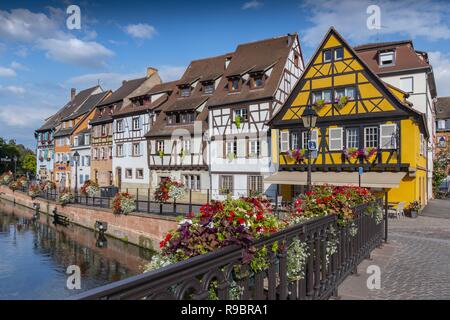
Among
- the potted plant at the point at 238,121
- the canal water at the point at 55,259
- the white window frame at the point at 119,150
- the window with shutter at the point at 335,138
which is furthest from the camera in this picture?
the white window frame at the point at 119,150

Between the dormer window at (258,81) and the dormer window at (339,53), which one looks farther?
the dormer window at (258,81)

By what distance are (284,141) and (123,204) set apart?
11410 mm

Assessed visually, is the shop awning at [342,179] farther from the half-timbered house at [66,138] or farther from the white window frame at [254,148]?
the half-timbered house at [66,138]

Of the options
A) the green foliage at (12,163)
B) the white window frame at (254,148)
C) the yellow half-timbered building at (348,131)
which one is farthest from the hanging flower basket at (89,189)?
the green foliage at (12,163)

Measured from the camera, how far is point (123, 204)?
21531mm

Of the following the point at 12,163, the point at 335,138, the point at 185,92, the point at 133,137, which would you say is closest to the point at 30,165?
the point at 12,163

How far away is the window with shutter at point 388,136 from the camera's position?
829 inches

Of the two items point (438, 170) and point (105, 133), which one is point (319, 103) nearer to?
point (438, 170)

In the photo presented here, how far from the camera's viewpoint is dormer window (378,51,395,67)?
2605cm

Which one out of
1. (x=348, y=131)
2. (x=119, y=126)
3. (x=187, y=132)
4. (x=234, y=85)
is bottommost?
(x=348, y=131)

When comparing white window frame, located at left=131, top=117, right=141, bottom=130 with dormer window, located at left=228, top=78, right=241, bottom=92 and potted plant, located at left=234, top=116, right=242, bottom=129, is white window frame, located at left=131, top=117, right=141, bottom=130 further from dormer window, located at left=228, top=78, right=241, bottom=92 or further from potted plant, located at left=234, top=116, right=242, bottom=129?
potted plant, located at left=234, top=116, right=242, bottom=129

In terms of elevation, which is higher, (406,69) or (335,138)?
(406,69)

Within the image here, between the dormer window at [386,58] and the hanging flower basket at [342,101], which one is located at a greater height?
the dormer window at [386,58]

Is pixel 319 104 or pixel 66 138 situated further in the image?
pixel 66 138
